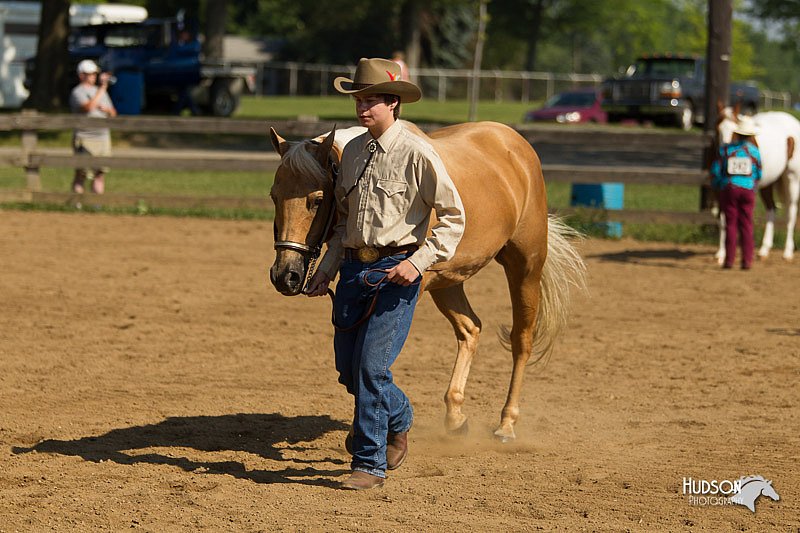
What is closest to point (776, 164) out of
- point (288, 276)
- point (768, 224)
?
point (768, 224)

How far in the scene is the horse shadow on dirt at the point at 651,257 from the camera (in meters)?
12.4

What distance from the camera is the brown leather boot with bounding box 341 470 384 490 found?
Answer: 4828mm

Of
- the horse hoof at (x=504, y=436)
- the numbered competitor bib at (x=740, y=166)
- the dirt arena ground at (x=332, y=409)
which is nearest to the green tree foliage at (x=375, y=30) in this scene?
the numbered competitor bib at (x=740, y=166)

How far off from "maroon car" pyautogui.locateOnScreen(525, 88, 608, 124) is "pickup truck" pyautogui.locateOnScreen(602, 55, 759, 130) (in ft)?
11.6

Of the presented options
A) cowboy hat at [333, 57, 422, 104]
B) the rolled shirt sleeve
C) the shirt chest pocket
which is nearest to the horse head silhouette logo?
the rolled shirt sleeve

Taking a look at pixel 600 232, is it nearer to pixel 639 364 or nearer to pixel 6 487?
pixel 639 364

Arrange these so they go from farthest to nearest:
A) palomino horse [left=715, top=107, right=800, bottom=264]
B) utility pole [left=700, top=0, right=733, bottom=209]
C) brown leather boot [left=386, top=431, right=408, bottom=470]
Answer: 1. utility pole [left=700, top=0, right=733, bottom=209]
2. palomino horse [left=715, top=107, right=800, bottom=264]
3. brown leather boot [left=386, top=431, right=408, bottom=470]

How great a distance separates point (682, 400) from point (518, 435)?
1.29m

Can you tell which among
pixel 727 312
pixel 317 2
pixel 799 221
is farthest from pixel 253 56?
pixel 727 312

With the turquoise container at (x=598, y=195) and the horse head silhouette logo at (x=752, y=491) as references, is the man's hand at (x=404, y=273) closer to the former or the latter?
the horse head silhouette logo at (x=752, y=491)

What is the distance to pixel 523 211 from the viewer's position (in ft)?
20.2

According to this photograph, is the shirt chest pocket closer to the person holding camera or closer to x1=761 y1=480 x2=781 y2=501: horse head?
x1=761 y1=480 x2=781 y2=501: horse head

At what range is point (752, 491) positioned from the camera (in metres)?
4.89

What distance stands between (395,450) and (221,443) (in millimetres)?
1014
